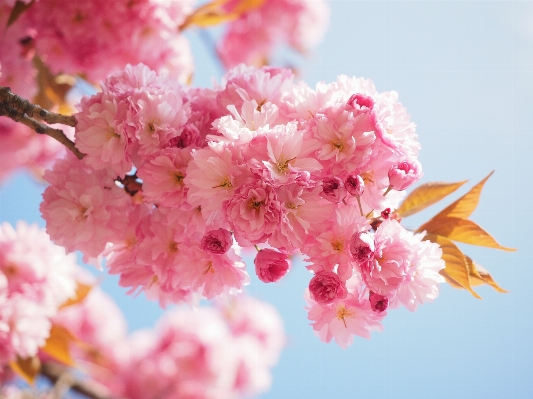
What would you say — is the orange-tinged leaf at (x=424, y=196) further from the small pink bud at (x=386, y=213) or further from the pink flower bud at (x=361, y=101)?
the pink flower bud at (x=361, y=101)

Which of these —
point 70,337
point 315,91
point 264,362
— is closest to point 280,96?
point 315,91

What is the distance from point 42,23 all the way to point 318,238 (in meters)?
1.31

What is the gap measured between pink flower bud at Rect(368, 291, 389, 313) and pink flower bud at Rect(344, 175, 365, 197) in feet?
0.56

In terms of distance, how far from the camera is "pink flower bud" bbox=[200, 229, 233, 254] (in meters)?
0.84

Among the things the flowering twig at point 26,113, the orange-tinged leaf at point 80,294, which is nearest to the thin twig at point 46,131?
the flowering twig at point 26,113

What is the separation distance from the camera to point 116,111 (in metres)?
0.92

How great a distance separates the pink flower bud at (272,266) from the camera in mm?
856

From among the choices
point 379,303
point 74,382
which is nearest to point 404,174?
point 379,303

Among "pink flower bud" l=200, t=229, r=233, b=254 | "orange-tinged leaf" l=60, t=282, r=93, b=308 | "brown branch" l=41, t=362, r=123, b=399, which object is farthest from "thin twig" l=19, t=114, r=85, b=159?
"brown branch" l=41, t=362, r=123, b=399

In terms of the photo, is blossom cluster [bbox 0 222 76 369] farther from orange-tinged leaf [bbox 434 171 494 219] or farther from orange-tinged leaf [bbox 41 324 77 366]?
orange-tinged leaf [bbox 434 171 494 219]

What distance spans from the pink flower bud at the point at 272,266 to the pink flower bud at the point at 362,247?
0.40 feet

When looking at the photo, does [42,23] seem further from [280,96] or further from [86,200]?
[280,96]

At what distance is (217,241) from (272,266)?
0.34 feet

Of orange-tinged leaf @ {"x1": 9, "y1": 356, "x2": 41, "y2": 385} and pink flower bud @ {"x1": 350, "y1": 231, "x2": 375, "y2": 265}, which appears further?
orange-tinged leaf @ {"x1": 9, "y1": 356, "x2": 41, "y2": 385}
